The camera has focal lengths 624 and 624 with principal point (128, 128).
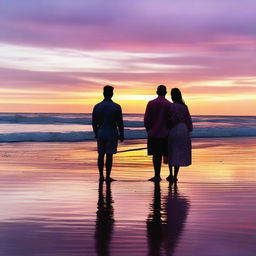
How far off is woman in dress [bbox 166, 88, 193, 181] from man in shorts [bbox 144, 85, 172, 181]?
14cm

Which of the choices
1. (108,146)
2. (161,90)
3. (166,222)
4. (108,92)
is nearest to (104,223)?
(166,222)

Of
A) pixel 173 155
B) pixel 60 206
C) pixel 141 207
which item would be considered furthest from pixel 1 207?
pixel 173 155

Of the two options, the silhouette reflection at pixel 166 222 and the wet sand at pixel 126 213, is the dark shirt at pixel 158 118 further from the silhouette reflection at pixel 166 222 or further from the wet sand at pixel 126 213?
the silhouette reflection at pixel 166 222

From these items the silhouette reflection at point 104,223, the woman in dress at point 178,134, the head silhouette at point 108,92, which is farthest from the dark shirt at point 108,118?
the silhouette reflection at point 104,223

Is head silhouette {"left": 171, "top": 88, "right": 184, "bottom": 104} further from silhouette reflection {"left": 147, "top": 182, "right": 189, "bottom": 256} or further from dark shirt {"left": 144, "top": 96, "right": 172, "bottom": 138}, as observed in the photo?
silhouette reflection {"left": 147, "top": 182, "right": 189, "bottom": 256}

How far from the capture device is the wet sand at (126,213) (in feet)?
19.5

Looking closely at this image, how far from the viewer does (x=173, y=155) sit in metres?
12.3

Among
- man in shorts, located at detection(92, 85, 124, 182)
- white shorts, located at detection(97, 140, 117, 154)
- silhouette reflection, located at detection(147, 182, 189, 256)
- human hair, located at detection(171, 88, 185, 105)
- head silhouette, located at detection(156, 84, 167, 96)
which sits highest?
head silhouette, located at detection(156, 84, 167, 96)

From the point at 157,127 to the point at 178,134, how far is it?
0.44 m

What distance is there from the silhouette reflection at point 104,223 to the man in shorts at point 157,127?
249 centimetres

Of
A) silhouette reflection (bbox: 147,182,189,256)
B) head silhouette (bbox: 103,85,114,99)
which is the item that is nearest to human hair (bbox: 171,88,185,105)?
head silhouette (bbox: 103,85,114,99)

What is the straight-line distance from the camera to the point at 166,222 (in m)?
7.36

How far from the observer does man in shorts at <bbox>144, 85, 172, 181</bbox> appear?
1238 centimetres

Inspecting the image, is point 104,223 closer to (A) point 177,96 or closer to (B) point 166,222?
(B) point 166,222
